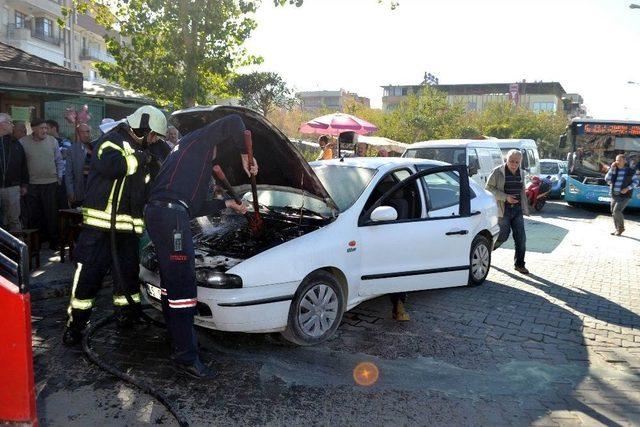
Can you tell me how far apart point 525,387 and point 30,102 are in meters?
10.6

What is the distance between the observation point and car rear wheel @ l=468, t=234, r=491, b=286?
6.29m

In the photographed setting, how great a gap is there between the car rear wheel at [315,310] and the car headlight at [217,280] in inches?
21.7

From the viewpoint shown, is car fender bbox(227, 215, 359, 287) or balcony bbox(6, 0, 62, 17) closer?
car fender bbox(227, 215, 359, 287)

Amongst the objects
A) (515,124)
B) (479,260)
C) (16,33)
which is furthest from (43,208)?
(515,124)

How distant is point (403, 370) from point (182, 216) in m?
2.11

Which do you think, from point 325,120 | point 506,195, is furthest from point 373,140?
point 506,195

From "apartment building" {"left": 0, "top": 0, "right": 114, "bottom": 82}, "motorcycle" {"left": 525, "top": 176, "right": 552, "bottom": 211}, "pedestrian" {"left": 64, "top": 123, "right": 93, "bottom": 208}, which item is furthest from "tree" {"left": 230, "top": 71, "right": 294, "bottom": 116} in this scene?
"pedestrian" {"left": 64, "top": 123, "right": 93, "bottom": 208}

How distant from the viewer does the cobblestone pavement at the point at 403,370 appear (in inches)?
135

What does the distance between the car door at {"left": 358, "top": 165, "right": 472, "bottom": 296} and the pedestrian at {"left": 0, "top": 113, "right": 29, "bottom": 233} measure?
15.2 feet

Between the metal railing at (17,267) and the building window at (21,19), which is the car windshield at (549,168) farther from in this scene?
the building window at (21,19)

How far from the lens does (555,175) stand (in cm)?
2105

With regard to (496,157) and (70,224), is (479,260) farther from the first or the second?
(496,157)

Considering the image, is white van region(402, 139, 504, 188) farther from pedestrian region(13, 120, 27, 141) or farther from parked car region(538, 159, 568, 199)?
parked car region(538, 159, 568, 199)

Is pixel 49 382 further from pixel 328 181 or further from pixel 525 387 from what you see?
pixel 525 387
